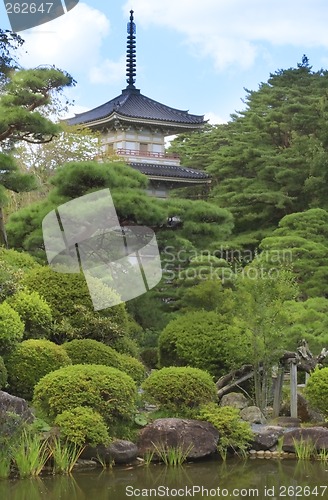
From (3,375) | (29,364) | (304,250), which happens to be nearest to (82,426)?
(3,375)

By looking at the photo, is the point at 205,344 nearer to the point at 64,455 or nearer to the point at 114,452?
the point at 114,452

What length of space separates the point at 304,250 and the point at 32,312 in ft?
24.0

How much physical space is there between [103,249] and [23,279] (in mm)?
2790

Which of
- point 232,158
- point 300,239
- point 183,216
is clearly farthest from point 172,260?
point 232,158

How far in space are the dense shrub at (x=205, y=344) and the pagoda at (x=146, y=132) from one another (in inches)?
432

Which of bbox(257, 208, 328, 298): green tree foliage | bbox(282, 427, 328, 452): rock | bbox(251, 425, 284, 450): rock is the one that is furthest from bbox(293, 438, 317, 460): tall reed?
bbox(257, 208, 328, 298): green tree foliage

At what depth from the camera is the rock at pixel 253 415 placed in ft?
30.3

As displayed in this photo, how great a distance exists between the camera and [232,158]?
23219mm

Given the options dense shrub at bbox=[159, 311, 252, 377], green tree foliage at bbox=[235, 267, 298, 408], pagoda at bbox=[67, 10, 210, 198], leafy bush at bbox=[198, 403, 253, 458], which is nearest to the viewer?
leafy bush at bbox=[198, 403, 253, 458]

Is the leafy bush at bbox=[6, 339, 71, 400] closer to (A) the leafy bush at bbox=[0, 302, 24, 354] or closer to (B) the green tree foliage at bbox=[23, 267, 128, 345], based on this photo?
(A) the leafy bush at bbox=[0, 302, 24, 354]

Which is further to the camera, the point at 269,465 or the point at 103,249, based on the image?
the point at 103,249

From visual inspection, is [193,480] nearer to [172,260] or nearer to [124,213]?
[124,213]

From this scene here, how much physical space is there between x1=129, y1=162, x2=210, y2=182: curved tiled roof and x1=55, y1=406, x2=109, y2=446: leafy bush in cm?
1404

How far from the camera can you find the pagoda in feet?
70.7
